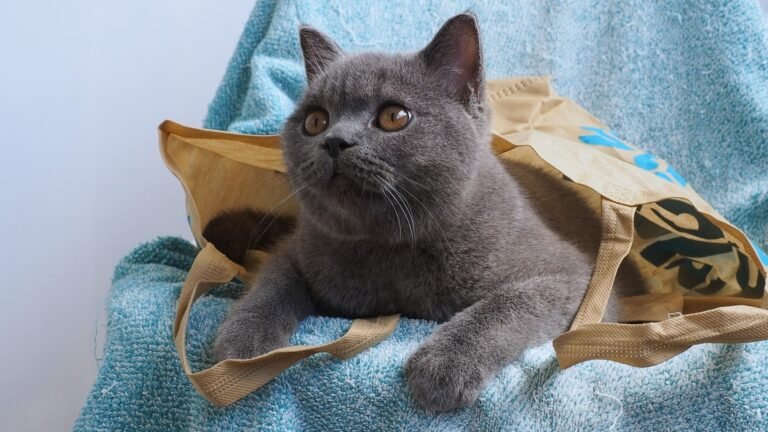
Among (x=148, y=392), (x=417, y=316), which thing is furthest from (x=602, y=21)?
(x=148, y=392)

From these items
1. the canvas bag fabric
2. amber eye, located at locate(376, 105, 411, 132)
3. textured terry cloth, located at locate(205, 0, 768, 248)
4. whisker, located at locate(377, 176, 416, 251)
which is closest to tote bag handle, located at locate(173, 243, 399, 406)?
the canvas bag fabric

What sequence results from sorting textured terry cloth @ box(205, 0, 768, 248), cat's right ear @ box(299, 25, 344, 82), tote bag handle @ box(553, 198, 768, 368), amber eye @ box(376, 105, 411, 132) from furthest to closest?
textured terry cloth @ box(205, 0, 768, 248)
cat's right ear @ box(299, 25, 344, 82)
amber eye @ box(376, 105, 411, 132)
tote bag handle @ box(553, 198, 768, 368)

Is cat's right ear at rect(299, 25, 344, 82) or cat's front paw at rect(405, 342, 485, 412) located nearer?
cat's front paw at rect(405, 342, 485, 412)

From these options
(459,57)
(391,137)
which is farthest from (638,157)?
(391,137)

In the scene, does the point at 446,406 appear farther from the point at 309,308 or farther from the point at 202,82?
the point at 202,82

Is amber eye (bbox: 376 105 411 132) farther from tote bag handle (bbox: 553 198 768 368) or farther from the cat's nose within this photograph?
tote bag handle (bbox: 553 198 768 368)

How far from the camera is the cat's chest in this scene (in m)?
0.86

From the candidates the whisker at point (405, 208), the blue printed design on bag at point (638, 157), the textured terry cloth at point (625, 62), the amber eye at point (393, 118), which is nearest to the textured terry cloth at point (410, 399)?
the whisker at point (405, 208)

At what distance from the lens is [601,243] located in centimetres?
87

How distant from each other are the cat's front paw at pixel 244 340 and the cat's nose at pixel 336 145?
229mm

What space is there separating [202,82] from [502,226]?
0.99 meters

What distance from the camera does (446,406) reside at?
68cm

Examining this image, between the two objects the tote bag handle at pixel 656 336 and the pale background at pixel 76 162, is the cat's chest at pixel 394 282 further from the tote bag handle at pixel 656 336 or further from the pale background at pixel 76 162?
the pale background at pixel 76 162

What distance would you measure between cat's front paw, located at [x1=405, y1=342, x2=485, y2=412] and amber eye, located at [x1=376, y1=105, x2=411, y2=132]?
0.28 metres
